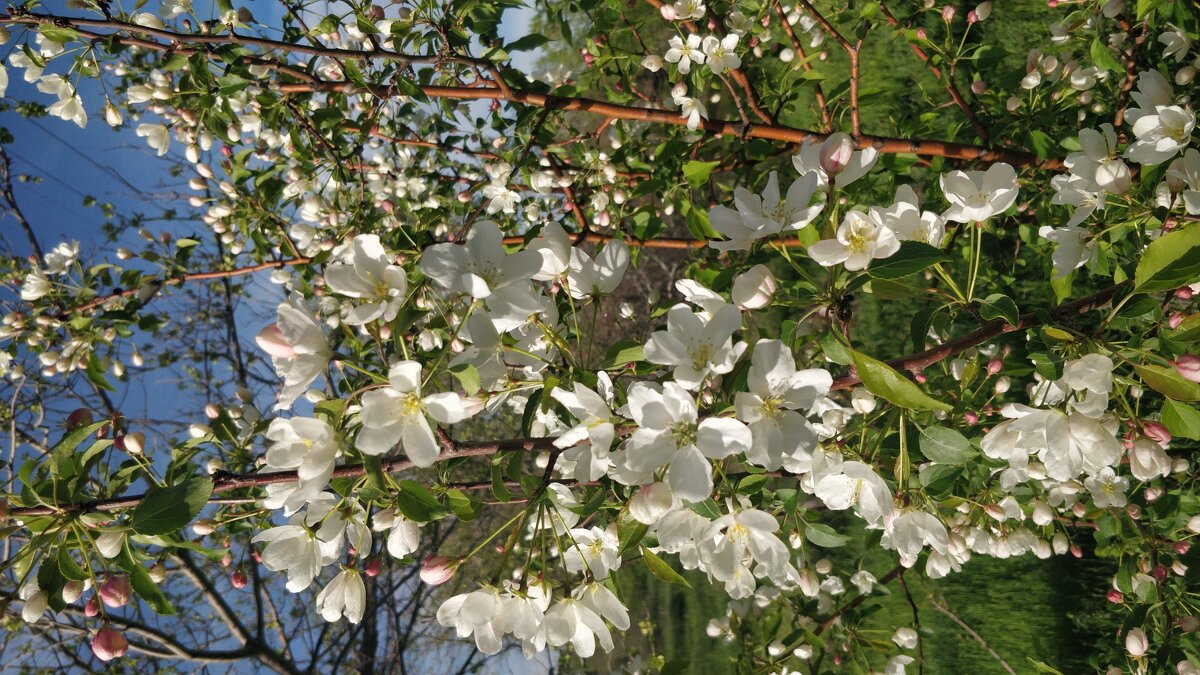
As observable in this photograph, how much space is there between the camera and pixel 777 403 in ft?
2.96

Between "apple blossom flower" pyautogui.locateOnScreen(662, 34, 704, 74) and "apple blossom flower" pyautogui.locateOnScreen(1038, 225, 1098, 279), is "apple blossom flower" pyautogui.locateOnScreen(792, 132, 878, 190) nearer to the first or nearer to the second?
"apple blossom flower" pyautogui.locateOnScreen(1038, 225, 1098, 279)

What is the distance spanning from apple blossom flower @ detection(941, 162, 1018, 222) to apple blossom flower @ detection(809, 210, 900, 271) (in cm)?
21

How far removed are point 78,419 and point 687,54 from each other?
1660mm

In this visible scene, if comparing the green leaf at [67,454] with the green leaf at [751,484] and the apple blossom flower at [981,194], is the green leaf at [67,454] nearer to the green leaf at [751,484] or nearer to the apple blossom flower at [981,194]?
the green leaf at [751,484]

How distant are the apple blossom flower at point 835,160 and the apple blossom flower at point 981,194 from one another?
171 mm

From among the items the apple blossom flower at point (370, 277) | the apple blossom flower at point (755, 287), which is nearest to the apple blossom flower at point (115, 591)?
the apple blossom flower at point (370, 277)

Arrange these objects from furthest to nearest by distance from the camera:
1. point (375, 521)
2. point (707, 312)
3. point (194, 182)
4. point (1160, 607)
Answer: point (194, 182), point (1160, 607), point (375, 521), point (707, 312)

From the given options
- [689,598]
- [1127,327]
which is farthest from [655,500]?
[689,598]

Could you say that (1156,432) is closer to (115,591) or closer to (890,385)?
(890,385)

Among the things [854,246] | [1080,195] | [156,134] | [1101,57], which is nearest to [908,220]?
[854,246]

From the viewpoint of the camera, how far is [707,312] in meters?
1.01

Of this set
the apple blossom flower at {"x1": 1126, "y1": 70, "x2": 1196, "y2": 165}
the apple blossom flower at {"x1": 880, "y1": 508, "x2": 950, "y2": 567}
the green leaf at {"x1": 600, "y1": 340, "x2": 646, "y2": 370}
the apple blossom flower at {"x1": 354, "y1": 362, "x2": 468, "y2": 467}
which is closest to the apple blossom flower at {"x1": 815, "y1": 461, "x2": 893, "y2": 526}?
the apple blossom flower at {"x1": 880, "y1": 508, "x2": 950, "y2": 567}

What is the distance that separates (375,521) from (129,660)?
13.6 feet

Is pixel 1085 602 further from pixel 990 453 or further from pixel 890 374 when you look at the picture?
pixel 890 374
